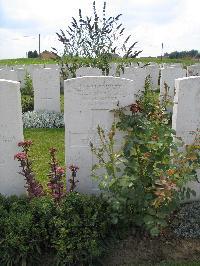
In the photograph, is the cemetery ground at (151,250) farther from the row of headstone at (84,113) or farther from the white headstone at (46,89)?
the white headstone at (46,89)

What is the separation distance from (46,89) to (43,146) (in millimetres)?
2901

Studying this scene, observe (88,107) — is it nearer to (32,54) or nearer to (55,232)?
(55,232)

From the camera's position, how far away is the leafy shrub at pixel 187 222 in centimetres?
449

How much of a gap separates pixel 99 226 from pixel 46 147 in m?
3.98

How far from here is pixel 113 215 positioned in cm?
421

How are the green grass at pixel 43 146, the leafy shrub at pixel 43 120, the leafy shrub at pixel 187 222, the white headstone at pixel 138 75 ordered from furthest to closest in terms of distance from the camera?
the white headstone at pixel 138 75 → the leafy shrub at pixel 43 120 → the green grass at pixel 43 146 → the leafy shrub at pixel 187 222

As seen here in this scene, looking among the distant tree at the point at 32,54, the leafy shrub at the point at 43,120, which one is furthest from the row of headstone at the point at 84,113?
the distant tree at the point at 32,54

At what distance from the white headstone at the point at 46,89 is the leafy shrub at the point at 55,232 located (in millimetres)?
6456

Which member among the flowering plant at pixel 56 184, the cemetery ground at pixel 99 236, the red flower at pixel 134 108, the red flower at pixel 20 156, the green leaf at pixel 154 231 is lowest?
the cemetery ground at pixel 99 236

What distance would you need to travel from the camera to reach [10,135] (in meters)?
4.87

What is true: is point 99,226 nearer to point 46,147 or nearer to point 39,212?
point 39,212

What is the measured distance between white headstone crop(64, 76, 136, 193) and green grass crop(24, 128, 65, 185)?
1.32 m

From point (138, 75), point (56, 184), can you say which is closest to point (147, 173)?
point (56, 184)

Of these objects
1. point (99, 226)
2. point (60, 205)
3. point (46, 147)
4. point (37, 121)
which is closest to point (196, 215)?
point (99, 226)
